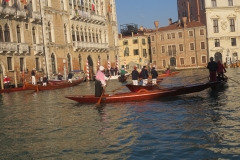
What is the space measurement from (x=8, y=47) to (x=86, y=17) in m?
14.3

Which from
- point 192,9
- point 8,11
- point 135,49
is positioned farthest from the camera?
point 192,9

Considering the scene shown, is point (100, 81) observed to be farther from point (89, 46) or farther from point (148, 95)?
point (89, 46)

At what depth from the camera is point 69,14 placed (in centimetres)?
3959

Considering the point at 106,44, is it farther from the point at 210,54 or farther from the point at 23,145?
the point at 23,145

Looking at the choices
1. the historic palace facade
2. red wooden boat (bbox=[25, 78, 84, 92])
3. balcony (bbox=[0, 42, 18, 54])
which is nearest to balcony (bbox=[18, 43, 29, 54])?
the historic palace facade

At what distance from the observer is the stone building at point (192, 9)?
203ft

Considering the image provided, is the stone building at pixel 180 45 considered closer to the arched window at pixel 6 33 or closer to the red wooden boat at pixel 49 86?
the red wooden boat at pixel 49 86

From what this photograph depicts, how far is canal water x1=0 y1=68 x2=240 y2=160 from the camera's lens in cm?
700

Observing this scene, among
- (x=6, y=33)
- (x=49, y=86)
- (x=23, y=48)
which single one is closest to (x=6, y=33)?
(x=6, y=33)

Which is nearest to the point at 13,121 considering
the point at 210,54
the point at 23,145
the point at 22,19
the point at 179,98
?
the point at 23,145

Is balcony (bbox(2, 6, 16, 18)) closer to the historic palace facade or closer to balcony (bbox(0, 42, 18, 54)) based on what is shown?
the historic palace facade

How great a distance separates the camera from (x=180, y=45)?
198ft

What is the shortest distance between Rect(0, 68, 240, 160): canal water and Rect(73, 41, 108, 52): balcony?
2630 cm

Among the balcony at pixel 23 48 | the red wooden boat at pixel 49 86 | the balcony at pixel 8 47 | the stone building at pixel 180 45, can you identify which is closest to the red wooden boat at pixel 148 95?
the red wooden boat at pixel 49 86
